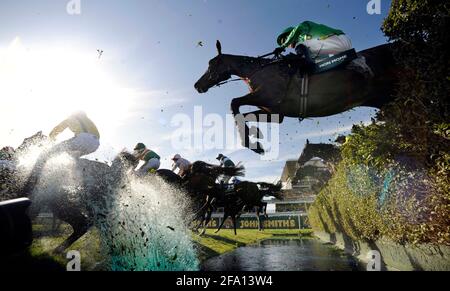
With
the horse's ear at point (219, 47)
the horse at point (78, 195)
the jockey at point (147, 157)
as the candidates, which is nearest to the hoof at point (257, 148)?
the horse's ear at point (219, 47)

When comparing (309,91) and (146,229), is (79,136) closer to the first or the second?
(146,229)

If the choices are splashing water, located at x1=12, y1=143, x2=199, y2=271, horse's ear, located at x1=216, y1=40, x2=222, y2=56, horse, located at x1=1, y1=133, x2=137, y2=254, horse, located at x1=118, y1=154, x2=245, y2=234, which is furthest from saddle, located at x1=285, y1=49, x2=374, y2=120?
horse, located at x1=1, y1=133, x2=137, y2=254

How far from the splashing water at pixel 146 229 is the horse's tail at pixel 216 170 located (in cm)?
70

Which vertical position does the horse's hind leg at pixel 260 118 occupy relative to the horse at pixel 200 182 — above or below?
above

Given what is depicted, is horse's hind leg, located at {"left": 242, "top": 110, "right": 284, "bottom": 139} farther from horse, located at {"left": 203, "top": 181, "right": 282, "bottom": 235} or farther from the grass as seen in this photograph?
the grass

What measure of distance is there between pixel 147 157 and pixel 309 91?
175 inches

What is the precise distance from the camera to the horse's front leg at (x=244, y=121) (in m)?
5.13

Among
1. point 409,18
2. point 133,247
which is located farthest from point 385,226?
point 133,247

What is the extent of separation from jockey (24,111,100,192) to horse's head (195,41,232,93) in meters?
2.20

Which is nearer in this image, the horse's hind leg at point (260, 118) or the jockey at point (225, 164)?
the horse's hind leg at point (260, 118)

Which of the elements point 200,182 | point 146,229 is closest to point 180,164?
point 200,182

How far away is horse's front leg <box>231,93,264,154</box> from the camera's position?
202 inches

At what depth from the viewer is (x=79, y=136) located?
550cm

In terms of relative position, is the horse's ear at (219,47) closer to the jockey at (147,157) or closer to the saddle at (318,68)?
the saddle at (318,68)
